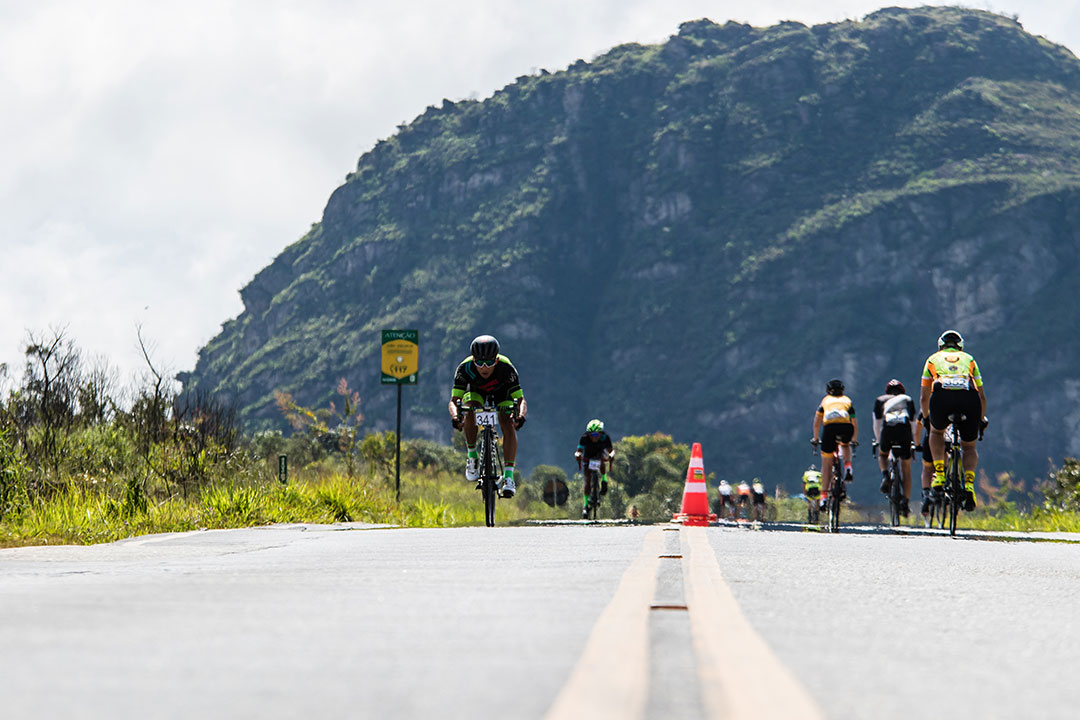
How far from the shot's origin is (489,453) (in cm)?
1396

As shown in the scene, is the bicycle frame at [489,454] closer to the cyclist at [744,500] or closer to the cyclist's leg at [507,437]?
the cyclist's leg at [507,437]

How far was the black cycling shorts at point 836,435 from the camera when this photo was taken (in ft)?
53.5

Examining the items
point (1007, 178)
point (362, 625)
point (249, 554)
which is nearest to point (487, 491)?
point (249, 554)

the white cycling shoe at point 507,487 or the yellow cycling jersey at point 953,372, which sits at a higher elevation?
the yellow cycling jersey at point 953,372

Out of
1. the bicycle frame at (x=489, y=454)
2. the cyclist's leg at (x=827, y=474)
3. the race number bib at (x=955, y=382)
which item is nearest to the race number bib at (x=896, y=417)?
the cyclist's leg at (x=827, y=474)

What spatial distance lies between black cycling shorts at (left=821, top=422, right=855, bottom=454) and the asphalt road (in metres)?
8.39

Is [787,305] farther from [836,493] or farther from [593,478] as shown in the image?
[836,493]

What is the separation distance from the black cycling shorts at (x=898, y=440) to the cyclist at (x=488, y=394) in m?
5.94

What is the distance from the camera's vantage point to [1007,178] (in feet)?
579

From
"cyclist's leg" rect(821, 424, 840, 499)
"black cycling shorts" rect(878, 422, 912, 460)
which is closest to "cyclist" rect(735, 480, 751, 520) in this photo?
"black cycling shorts" rect(878, 422, 912, 460)

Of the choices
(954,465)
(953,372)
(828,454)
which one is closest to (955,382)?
(953,372)

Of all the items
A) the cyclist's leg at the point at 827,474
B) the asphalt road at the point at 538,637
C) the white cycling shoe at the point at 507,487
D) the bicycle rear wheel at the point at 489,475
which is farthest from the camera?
the cyclist's leg at the point at 827,474

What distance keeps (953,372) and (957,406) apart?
1.19ft

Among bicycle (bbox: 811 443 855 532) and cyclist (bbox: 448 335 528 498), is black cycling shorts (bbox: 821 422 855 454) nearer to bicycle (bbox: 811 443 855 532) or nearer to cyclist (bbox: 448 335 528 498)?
bicycle (bbox: 811 443 855 532)
